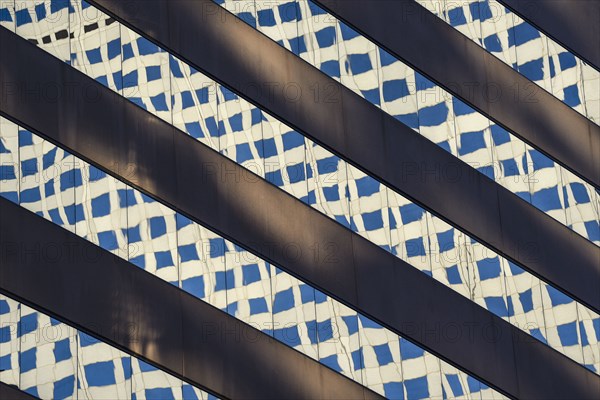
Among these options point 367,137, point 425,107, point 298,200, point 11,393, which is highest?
point 425,107

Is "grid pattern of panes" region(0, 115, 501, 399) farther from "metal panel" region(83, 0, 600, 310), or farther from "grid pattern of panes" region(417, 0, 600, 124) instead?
"grid pattern of panes" region(417, 0, 600, 124)

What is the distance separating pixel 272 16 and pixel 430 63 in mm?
3645

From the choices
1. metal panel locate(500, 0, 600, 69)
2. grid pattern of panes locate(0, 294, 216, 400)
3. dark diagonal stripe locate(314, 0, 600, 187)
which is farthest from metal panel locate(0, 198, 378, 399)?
metal panel locate(500, 0, 600, 69)

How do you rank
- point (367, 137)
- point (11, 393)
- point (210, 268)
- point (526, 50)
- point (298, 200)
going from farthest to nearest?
point (526, 50), point (367, 137), point (298, 200), point (210, 268), point (11, 393)

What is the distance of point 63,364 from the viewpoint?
1183 inches

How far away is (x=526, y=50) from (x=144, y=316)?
35.6ft

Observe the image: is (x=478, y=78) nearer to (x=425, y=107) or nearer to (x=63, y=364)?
(x=425, y=107)

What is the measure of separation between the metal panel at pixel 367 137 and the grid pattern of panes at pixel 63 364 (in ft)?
19.9

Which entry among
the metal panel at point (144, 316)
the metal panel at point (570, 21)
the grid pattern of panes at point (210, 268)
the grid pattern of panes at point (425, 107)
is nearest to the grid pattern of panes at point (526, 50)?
the metal panel at point (570, 21)

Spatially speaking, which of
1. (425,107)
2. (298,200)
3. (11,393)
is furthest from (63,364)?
(425,107)

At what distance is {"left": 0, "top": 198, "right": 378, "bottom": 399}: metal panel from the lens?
30078 millimetres

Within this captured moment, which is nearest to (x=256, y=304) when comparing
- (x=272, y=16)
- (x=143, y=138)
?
(x=143, y=138)

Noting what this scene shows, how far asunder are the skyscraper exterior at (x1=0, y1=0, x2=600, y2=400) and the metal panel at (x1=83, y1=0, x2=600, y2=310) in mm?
46

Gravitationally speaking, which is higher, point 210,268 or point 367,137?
point 367,137
